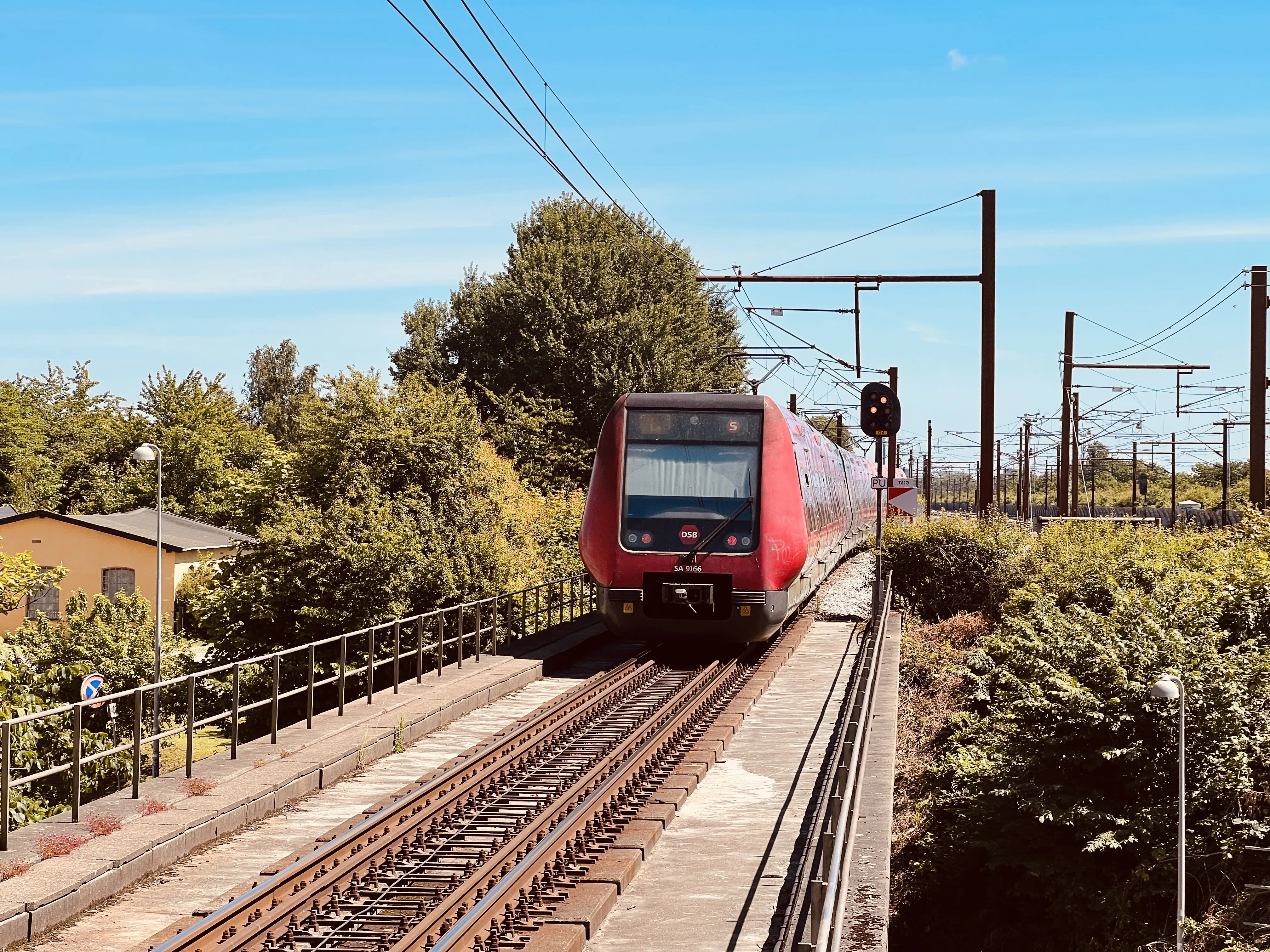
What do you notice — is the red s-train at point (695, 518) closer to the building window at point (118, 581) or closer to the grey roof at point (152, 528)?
the grey roof at point (152, 528)

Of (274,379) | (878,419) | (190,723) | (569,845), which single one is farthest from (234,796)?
(274,379)

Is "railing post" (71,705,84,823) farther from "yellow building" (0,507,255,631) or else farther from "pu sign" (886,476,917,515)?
"yellow building" (0,507,255,631)

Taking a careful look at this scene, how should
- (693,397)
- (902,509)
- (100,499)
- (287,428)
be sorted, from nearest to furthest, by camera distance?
A: (693,397), (902,509), (100,499), (287,428)

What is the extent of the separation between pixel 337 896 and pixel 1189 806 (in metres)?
8.42

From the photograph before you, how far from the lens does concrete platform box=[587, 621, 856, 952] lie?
7668 millimetres

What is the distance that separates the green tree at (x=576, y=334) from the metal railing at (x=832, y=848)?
3029 cm

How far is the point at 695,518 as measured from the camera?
1758cm

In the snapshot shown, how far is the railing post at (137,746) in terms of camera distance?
32.6 ft

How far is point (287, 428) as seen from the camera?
87.9 meters

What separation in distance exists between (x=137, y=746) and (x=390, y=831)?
216 centimetres

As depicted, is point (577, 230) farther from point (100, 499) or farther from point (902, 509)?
point (100, 499)

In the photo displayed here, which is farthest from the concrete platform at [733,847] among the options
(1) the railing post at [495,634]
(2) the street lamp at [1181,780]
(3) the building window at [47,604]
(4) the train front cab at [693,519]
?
(3) the building window at [47,604]

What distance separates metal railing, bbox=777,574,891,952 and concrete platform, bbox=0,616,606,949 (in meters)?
3.48

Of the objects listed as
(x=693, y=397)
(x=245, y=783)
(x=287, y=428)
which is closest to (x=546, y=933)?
(x=245, y=783)
